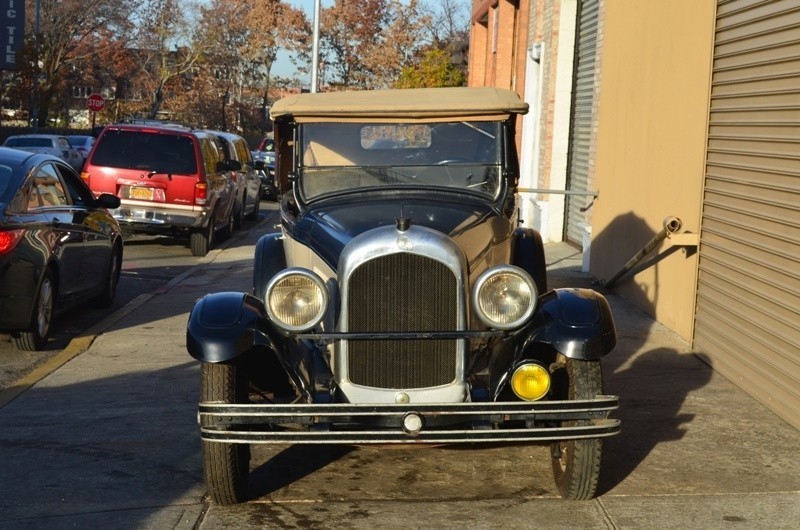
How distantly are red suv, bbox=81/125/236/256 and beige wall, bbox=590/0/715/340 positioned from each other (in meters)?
6.17

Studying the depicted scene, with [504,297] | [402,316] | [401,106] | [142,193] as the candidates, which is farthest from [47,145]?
[504,297]

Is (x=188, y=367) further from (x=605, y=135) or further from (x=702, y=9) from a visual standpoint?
(x=605, y=135)

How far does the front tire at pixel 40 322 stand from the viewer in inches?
393

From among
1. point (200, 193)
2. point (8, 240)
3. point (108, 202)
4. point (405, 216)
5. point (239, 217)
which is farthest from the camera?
point (239, 217)

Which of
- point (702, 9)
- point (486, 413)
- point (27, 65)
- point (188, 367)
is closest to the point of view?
point (486, 413)

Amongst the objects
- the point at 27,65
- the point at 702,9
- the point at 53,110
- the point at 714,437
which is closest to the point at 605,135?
the point at 702,9

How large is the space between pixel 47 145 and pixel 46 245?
90.9ft

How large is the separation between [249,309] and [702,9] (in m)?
5.94

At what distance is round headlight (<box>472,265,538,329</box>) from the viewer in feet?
18.8

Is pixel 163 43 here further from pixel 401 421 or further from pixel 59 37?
pixel 401 421

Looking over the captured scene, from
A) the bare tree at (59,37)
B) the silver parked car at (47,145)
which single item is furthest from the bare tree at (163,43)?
the silver parked car at (47,145)

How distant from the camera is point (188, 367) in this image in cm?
934

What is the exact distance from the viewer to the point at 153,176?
696 inches

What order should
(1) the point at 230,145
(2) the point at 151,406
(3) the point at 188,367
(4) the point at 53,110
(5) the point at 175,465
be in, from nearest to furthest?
(5) the point at 175,465 → (2) the point at 151,406 → (3) the point at 188,367 → (1) the point at 230,145 → (4) the point at 53,110
